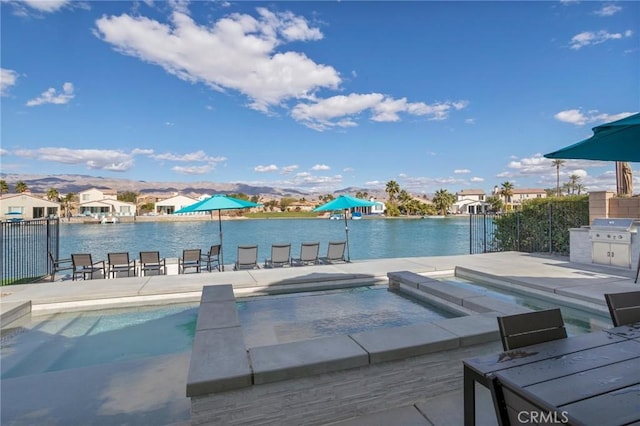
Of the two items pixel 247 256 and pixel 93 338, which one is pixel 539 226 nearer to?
pixel 247 256

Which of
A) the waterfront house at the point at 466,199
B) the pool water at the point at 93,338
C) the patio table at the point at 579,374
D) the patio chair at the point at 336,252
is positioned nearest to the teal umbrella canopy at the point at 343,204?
the patio chair at the point at 336,252

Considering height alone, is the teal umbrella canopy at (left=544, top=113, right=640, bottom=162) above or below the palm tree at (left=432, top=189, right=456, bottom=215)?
below

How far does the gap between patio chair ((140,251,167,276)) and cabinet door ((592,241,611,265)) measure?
391 inches

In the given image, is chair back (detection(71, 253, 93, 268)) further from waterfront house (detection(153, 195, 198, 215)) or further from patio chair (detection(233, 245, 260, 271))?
waterfront house (detection(153, 195, 198, 215))

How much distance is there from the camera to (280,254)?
8.23 metres

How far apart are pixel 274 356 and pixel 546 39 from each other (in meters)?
14.0

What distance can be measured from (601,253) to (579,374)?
7817 millimetres

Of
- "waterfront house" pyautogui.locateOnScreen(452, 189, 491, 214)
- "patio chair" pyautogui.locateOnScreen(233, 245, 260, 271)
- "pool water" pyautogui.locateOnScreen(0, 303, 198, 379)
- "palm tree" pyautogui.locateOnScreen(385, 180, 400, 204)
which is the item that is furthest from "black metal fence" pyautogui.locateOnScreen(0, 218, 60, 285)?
"waterfront house" pyautogui.locateOnScreen(452, 189, 491, 214)

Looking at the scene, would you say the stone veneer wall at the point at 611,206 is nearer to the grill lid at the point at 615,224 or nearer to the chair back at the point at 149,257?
the grill lid at the point at 615,224

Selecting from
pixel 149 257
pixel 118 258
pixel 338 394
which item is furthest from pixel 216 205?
pixel 338 394

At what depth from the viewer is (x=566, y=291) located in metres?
5.05

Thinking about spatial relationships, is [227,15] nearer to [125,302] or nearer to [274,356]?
[125,302]

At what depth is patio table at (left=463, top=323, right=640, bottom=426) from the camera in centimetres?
112

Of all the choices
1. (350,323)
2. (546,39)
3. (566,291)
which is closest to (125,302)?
(350,323)
